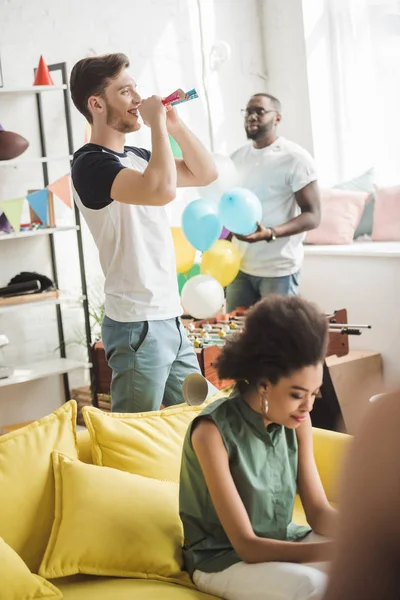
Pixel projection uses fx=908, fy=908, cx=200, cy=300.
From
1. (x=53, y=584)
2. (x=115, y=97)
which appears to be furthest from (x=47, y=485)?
(x=115, y=97)

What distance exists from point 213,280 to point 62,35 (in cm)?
154

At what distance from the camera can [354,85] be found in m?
5.10

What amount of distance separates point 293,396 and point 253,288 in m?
2.29

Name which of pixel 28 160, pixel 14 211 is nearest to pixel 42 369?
pixel 14 211

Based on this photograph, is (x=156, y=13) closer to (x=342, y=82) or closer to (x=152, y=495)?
(x=342, y=82)

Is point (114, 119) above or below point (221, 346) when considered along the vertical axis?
above

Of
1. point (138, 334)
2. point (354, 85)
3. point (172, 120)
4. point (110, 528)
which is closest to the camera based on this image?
point (110, 528)

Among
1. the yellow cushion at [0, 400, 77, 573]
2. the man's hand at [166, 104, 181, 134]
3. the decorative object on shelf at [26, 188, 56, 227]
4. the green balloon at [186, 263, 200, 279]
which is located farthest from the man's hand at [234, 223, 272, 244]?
the yellow cushion at [0, 400, 77, 573]

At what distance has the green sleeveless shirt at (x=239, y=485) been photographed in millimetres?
1907

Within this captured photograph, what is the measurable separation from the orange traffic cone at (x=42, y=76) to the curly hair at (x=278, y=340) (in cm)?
266

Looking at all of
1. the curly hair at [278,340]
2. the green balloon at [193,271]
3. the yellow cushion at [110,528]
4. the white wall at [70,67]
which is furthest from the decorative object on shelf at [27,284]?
the curly hair at [278,340]

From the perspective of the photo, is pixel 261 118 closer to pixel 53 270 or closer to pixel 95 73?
pixel 53 270

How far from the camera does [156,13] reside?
15.9 ft

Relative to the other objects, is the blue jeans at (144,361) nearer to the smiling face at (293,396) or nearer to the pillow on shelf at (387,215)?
the smiling face at (293,396)
